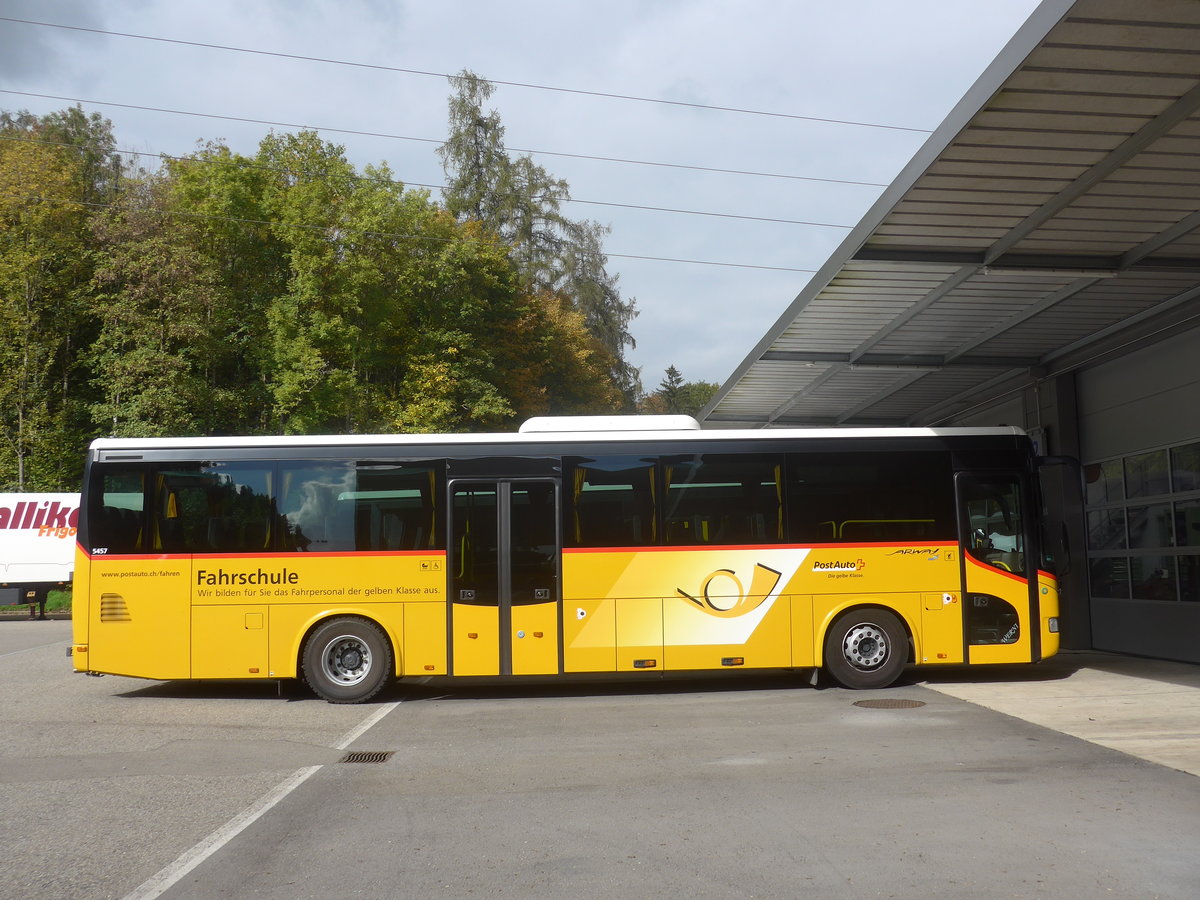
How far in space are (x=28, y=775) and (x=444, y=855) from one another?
4533 millimetres

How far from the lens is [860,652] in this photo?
43.2ft

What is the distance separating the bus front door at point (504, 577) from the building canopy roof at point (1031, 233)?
179 inches

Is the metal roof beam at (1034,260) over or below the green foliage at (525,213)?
below

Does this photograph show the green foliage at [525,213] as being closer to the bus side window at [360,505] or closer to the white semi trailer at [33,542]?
the white semi trailer at [33,542]

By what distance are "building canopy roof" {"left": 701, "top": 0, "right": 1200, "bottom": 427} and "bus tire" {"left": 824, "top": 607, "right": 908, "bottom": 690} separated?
4.03 m

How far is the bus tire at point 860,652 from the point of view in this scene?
13.1 metres

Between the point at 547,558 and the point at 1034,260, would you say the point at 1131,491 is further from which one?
the point at 547,558

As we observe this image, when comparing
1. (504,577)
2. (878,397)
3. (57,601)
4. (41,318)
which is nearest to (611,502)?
(504,577)

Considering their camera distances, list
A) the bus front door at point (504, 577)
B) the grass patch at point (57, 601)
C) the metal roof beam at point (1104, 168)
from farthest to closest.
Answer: the grass patch at point (57, 601) < the bus front door at point (504, 577) < the metal roof beam at point (1104, 168)

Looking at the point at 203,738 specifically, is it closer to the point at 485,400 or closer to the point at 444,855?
the point at 444,855

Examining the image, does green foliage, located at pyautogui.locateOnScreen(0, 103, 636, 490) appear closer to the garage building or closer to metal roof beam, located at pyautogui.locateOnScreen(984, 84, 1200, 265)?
the garage building

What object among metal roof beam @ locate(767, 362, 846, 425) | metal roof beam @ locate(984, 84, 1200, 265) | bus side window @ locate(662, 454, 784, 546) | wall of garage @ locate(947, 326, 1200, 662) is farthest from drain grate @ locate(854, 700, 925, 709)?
metal roof beam @ locate(767, 362, 846, 425)

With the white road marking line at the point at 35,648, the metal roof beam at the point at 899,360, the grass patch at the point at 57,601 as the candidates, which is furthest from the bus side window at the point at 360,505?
the grass patch at the point at 57,601

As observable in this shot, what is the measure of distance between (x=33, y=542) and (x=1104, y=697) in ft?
89.5
